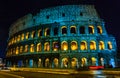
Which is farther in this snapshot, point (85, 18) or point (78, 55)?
point (85, 18)

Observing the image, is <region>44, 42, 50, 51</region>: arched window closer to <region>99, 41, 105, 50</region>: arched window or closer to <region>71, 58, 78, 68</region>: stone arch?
<region>71, 58, 78, 68</region>: stone arch

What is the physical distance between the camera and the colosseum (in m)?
34.8

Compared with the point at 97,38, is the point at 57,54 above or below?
below

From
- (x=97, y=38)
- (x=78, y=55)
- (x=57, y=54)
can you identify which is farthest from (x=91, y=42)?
(x=57, y=54)

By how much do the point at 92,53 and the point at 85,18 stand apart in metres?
7.81

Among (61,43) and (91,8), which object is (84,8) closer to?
(91,8)

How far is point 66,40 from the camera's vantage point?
35.5 meters

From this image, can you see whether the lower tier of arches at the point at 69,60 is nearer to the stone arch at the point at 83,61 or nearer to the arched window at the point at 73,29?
the stone arch at the point at 83,61

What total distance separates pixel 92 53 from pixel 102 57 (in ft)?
7.42

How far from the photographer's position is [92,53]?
113 feet

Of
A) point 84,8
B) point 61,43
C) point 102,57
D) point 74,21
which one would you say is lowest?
point 102,57

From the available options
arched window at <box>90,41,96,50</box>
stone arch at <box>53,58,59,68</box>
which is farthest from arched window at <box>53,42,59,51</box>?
arched window at <box>90,41,96,50</box>

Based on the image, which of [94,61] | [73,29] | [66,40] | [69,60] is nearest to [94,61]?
[94,61]

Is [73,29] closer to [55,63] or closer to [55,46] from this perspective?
[55,46]
